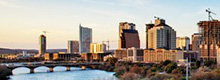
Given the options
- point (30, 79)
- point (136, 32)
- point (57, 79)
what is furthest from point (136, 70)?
point (136, 32)

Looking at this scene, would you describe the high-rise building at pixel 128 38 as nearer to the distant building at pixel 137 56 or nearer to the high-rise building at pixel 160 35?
the high-rise building at pixel 160 35

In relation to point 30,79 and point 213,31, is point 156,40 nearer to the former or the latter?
point 213,31

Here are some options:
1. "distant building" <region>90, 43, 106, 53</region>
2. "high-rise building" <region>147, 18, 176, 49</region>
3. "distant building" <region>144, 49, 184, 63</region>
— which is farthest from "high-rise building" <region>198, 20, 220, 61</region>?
"distant building" <region>90, 43, 106, 53</region>

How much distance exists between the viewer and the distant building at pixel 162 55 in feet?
307

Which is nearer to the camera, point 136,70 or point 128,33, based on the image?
point 136,70

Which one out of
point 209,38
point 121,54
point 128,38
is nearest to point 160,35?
point 128,38

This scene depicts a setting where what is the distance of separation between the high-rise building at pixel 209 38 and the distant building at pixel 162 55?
39.4 feet

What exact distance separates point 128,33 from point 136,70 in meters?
104

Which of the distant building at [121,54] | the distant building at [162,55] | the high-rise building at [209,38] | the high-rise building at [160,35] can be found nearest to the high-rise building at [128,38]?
the high-rise building at [160,35]

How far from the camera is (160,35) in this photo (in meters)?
134

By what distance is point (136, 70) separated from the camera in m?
47.1

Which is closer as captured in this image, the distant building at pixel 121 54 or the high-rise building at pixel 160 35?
the distant building at pixel 121 54

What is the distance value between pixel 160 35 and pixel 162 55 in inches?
1558

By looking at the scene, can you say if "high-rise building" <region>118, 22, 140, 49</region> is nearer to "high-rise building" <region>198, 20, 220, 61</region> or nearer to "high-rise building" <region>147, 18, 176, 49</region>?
"high-rise building" <region>147, 18, 176, 49</region>
